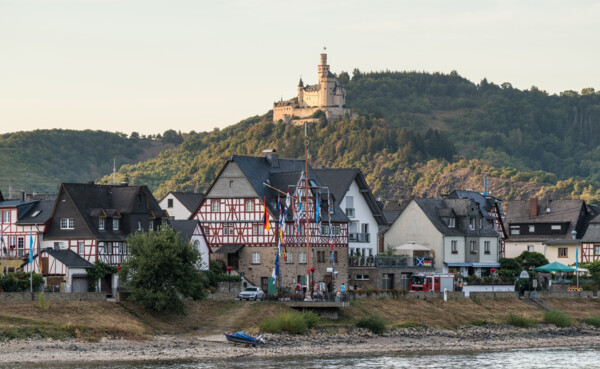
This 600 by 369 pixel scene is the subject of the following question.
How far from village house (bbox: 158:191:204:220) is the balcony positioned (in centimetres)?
1570

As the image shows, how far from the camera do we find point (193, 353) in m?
64.6

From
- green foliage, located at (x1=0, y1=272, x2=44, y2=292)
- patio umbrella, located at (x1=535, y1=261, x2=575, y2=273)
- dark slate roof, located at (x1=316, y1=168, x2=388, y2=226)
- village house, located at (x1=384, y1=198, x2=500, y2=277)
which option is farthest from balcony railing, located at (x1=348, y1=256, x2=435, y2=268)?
green foliage, located at (x1=0, y1=272, x2=44, y2=292)

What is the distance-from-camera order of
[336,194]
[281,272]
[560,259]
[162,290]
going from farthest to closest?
[560,259] → [336,194] → [281,272] → [162,290]

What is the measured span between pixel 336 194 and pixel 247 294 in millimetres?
18546

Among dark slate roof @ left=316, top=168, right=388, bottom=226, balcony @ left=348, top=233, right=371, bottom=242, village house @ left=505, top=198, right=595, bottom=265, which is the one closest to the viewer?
dark slate roof @ left=316, top=168, right=388, bottom=226

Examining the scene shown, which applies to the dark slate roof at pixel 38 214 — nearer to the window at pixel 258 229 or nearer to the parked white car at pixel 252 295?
the parked white car at pixel 252 295

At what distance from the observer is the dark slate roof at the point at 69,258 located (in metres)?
74.6

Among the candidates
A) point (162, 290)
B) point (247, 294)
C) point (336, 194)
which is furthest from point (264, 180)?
point (162, 290)

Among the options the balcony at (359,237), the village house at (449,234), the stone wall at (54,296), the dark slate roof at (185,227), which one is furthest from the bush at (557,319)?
the stone wall at (54,296)

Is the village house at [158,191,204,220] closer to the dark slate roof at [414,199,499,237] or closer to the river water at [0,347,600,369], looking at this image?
the dark slate roof at [414,199,499,237]

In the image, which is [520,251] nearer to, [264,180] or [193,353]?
[264,180]

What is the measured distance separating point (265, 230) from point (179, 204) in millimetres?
19570

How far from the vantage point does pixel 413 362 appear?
6569 cm

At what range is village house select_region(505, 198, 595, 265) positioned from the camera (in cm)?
11581
